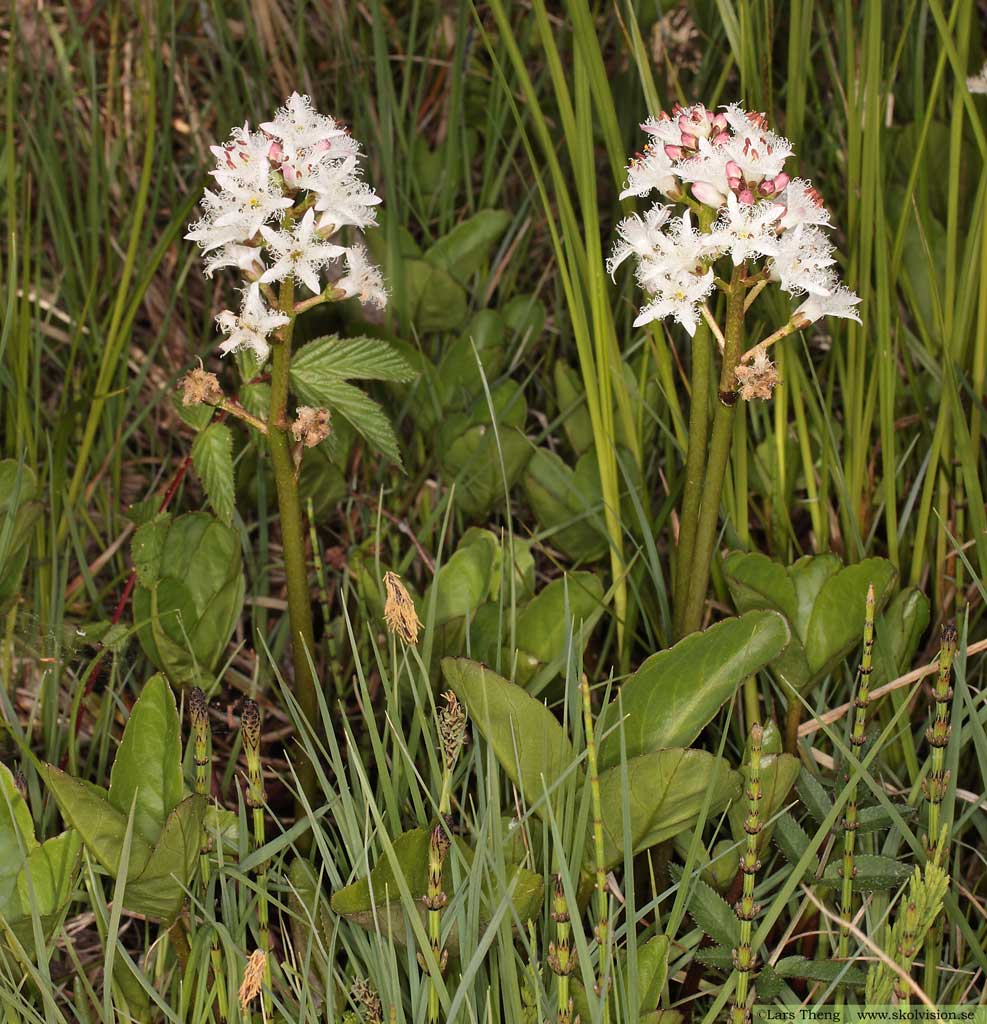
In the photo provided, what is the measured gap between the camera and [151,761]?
118cm

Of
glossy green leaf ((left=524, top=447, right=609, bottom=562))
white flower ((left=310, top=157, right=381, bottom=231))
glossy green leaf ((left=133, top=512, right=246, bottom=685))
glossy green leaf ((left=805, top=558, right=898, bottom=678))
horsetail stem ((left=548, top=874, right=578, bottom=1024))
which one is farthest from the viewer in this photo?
glossy green leaf ((left=524, top=447, right=609, bottom=562))

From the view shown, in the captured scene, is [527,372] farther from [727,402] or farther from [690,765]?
[690,765]

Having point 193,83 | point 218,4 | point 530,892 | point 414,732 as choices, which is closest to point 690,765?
point 530,892

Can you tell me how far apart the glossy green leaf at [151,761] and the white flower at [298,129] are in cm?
52

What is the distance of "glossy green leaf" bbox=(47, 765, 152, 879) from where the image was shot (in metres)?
1.10

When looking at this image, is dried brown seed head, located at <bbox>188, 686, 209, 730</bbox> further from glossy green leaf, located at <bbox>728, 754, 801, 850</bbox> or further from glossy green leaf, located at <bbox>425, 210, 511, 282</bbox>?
glossy green leaf, located at <bbox>425, 210, 511, 282</bbox>

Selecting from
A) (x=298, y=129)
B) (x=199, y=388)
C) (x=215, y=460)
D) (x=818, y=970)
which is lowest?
(x=818, y=970)

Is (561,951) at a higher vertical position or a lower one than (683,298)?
lower

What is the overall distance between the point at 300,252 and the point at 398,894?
61cm

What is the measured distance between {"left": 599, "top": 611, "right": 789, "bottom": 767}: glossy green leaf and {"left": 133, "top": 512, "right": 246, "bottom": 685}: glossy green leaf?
0.50m

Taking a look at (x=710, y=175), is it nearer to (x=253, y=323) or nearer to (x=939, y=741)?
(x=253, y=323)

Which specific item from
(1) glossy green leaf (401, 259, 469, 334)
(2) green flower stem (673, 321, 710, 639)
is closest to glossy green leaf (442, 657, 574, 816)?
(2) green flower stem (673, 321, 710, 639)

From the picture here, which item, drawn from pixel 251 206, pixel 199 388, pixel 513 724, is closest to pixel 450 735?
pixel 513 724

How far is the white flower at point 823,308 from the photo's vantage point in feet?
3.97
